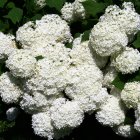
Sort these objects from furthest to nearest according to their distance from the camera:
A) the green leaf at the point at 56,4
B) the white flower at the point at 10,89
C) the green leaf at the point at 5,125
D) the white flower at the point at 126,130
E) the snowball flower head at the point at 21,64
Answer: the green leaf at the point at 5,125
the green leaf at the point at 56,4
the white flower at the point at 10,89
the white flower at the point at 126,130
the snowball flower head at the point at 21,64

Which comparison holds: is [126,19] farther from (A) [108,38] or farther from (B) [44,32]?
(B) [44,32]

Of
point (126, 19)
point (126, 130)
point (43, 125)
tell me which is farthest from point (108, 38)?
point (43, 125)

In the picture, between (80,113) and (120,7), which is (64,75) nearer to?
(80,113)

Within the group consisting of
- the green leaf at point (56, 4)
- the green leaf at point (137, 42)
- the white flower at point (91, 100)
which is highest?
the green leaf at point (56, 4)

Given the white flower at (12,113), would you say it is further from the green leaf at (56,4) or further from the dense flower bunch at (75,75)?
the green leaf at (56,4)

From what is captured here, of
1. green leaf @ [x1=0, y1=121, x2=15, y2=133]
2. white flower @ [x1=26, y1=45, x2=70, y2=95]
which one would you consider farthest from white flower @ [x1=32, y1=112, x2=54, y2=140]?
green leaf @ [x1=0, y1=121, x2=15, y2=133]

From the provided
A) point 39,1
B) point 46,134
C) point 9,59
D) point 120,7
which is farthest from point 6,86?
point 120,7

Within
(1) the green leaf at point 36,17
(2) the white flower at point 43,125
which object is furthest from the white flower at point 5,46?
(2) the white flower at point 43,125
